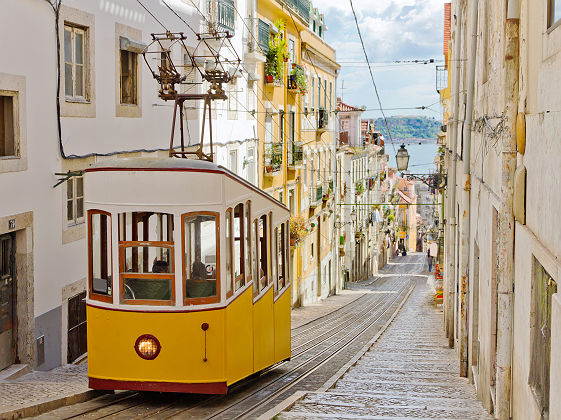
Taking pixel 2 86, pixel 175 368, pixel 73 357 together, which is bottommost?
pixel 73 357

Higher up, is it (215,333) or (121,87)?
(121,87)

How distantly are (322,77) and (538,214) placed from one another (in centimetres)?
3197

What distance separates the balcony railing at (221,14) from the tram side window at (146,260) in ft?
41.1

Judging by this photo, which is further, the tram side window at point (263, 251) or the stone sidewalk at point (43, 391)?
the tram side window at point (263, 251)

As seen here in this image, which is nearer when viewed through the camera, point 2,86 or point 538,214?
point 538,214

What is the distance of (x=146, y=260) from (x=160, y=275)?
246 millimetres

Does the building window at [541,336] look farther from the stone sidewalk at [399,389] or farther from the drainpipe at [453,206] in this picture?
the drainpipe at [453,206]

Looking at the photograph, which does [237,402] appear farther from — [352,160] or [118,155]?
[352,160]

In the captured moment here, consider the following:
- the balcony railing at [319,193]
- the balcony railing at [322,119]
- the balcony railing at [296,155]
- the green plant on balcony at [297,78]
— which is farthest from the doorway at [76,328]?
the balcony railing at [322,119]

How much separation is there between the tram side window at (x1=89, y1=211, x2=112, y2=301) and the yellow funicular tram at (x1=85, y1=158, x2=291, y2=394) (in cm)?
1

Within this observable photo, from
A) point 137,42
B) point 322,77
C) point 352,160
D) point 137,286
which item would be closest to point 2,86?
point 137,286

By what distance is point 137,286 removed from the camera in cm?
842

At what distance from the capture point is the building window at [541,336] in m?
5.65

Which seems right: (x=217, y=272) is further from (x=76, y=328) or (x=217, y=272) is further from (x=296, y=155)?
(x=296, y=155)
